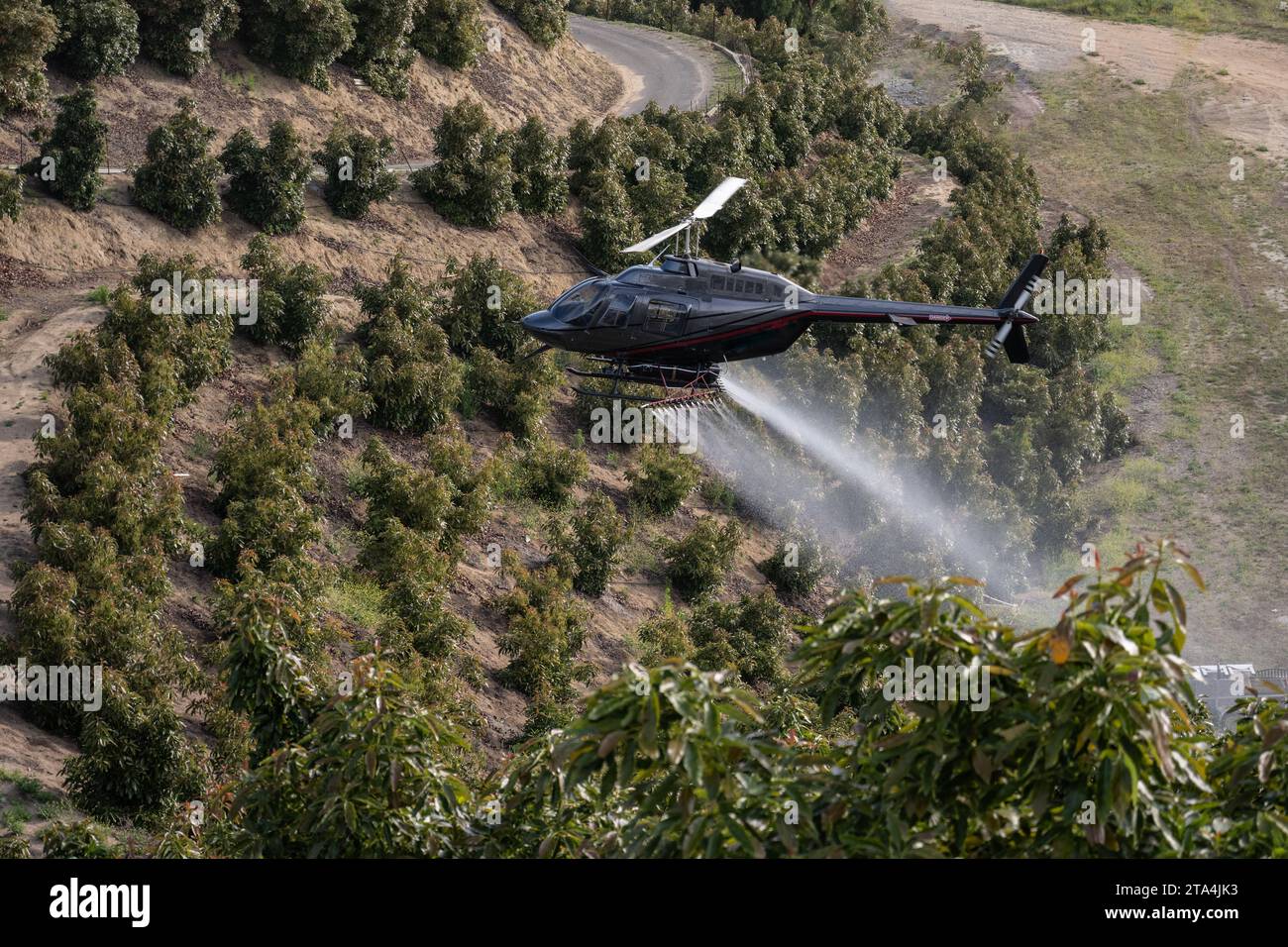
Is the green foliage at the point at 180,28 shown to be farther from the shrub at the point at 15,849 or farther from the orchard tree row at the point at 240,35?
the shrub at the point at 15,849

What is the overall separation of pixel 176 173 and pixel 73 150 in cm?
318

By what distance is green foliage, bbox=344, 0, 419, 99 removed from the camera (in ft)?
205

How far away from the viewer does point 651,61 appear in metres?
83.5

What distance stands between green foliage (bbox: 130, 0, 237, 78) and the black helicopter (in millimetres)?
23009

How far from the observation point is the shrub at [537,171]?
61.9m

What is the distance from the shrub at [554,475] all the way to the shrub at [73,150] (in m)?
14.4

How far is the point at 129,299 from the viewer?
4206 centimetres

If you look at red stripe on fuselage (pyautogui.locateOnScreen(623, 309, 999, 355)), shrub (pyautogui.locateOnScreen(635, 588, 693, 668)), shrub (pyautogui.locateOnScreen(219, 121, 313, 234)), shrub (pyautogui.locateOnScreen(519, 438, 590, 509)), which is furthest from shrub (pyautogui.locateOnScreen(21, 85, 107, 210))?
shrub (pyautogui.locateOnScreen(635, 588, 693, 668))

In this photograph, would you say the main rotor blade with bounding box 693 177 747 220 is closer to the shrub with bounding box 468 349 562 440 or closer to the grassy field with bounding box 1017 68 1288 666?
the shrub with bounding box 468 349 562 440

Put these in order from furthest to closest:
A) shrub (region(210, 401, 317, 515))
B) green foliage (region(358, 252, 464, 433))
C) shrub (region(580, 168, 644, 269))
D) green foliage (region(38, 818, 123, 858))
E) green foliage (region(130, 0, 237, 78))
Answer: shrub (region(580, 168, 644, 269)) < green foliage (region(130, 0, 237, 78)) < green foliage (region(358, 252, 464, 433)) < shrub (region(210, 401, 317, 515)) < green foliage (region(38, 818, 123, 858))

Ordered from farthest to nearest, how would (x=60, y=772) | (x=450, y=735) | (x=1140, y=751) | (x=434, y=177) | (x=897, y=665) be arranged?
A: (x=434, y=177), (x=60, y=772), (x=450, y=735), (x=897, y=665), (x=1140, y=751)
